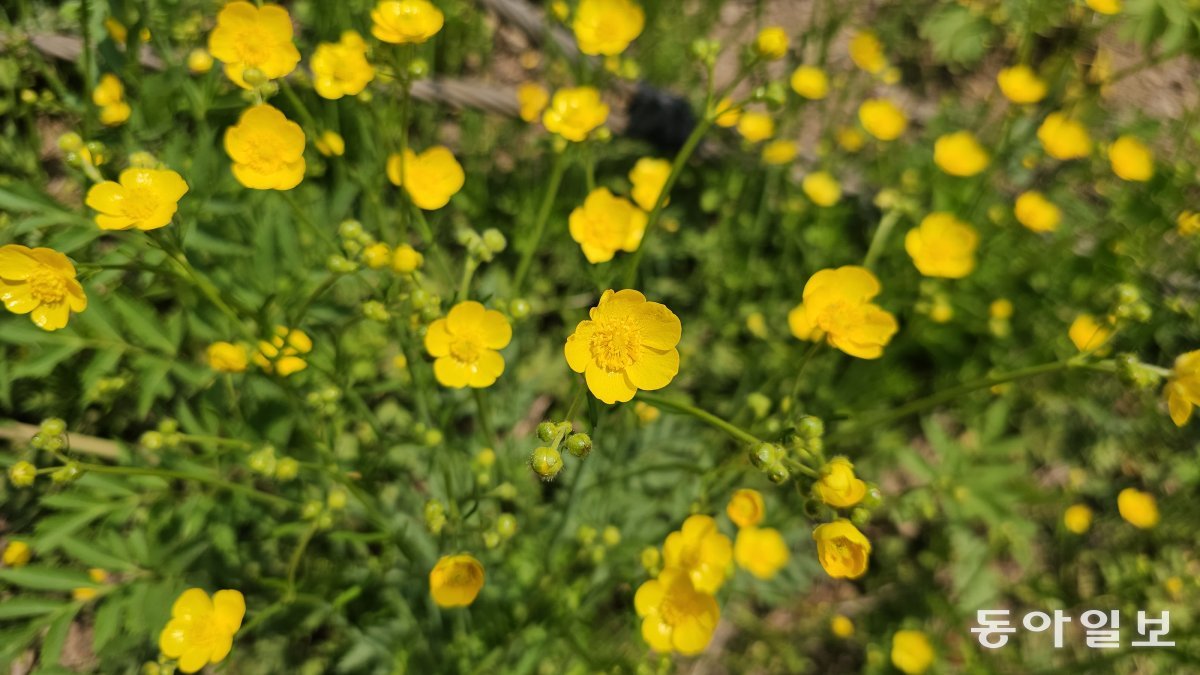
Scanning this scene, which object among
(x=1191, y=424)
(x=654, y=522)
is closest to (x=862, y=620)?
(x=654, y=522)

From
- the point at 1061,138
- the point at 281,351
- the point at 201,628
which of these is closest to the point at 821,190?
the point at 1061,138

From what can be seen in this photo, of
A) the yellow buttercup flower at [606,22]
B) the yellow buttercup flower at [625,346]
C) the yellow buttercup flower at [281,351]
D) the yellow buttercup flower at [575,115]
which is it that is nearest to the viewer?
the yellow buttercup flower at [625,346]

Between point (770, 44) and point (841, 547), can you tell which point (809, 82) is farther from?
point (841, 547)

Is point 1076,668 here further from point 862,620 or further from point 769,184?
point 769,184

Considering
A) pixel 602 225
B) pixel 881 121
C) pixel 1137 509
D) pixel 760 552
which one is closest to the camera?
pixel 602 225

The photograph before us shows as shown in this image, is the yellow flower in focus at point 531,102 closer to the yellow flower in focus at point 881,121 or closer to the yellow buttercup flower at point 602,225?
the yellow buttercup flower at point 602,225

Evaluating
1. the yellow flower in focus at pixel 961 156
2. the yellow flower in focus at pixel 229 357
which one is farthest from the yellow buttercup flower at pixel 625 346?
the yellow flower in focus at pixel 961 156
